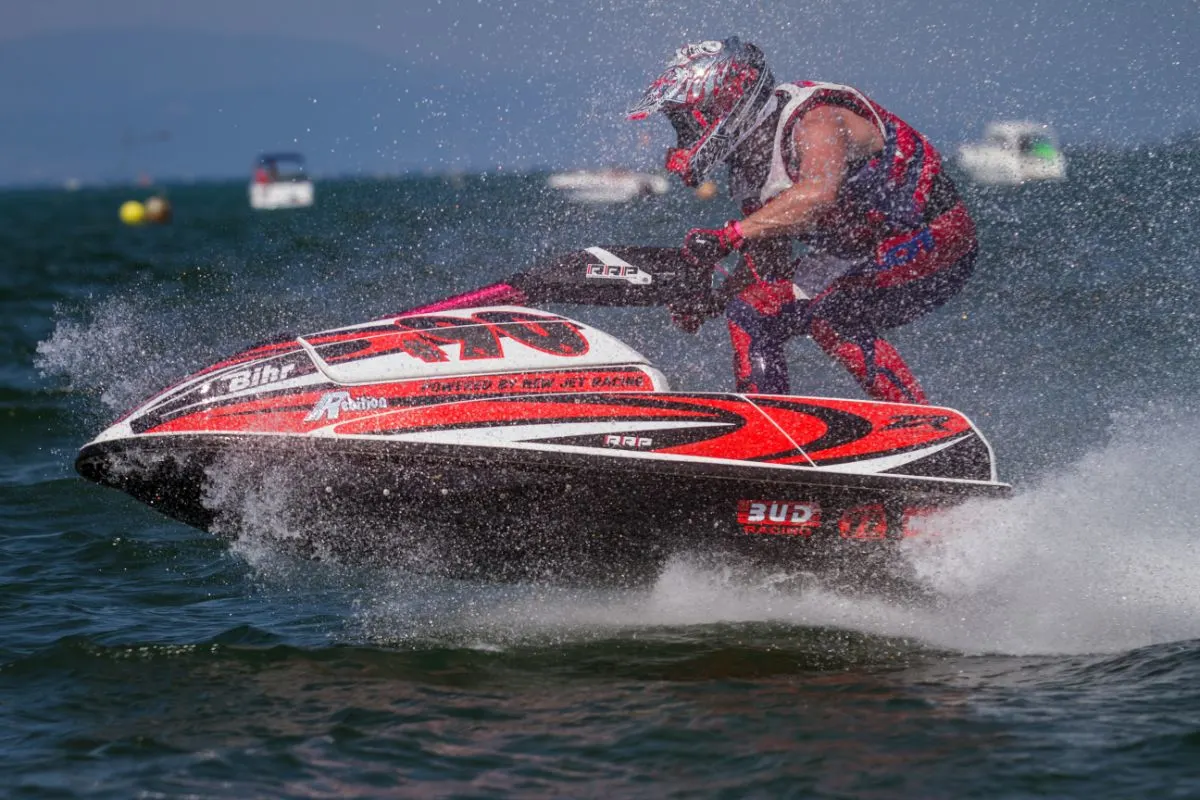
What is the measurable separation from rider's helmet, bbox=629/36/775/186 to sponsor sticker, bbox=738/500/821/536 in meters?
1.34

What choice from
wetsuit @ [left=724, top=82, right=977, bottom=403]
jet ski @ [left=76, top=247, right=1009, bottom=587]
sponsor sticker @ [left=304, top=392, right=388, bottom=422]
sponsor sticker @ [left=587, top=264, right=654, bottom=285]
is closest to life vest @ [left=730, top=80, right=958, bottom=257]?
wetsuit @ [left=724, top=82, right=977, bottom=403]

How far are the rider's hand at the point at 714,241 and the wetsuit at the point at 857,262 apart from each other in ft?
0.32

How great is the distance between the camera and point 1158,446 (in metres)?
5.55

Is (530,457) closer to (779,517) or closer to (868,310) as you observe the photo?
(779,517)

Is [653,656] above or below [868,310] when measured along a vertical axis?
below

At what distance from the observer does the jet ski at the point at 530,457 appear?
470 centimetres

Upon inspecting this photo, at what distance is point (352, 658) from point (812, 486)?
1770 millimetres

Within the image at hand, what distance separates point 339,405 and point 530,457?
0.71 metres

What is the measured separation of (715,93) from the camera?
200 inches

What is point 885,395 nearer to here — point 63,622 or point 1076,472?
point 1076,472

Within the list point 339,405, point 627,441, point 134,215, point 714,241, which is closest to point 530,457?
point 627,441

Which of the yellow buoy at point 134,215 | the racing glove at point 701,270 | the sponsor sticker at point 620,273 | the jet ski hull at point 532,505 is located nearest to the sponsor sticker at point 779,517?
the jet ski hull at point 532,505

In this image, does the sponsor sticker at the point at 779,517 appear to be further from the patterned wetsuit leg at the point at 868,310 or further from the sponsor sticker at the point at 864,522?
the patterned wetsuit leg at the point at 868,310

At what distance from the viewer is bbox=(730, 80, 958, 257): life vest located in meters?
4.91
